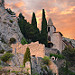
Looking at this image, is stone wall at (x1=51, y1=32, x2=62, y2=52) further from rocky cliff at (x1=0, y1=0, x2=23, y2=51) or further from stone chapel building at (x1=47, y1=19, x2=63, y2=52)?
rocky cliff at (x1=0, y1=0, x2=23, y2=51)

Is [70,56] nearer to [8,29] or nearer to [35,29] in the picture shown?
[35,29]

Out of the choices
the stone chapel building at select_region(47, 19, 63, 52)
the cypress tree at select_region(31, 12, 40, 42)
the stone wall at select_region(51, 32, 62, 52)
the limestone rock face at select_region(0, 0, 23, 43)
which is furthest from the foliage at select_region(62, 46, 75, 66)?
the limestone rock face at select_region(0, 0, 23, 43)

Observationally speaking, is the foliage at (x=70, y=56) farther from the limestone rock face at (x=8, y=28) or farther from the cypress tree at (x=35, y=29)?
the limestone rock face at (x=8, y=28)

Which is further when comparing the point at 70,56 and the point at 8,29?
the point at 8,29

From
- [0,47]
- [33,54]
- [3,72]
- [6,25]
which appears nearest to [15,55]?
[33,54]

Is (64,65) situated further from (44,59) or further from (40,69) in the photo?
(40,69)

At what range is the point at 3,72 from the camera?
2297 centimetres

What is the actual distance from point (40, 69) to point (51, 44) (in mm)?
27612

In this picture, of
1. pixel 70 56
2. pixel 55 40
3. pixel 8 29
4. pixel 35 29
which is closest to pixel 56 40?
pixel 55 40

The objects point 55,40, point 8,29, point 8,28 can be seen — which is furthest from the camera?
point 55,40

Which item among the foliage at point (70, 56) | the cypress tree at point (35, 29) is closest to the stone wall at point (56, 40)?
the foliage at point (70, 56)

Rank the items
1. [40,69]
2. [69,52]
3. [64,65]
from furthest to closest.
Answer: [69,52], [64,65], [40,69]

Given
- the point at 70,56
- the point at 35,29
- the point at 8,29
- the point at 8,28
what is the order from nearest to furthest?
1. the point at 70,56
2. the point at 8,29
3. the point at 8,28
4. the point at 35,29

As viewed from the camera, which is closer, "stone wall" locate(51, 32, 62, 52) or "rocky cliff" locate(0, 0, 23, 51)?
"rocky cliff" locate(0, 0, 23, 51)
